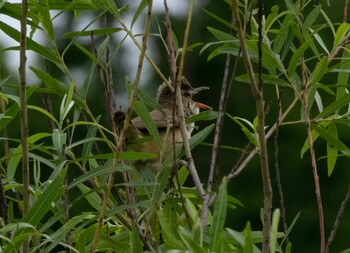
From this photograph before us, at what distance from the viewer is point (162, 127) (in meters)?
5.59

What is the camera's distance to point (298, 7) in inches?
153

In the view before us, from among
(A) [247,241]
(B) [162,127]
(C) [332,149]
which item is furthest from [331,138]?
(B) [162,127]

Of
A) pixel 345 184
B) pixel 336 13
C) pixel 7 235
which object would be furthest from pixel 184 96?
pixel 345 184

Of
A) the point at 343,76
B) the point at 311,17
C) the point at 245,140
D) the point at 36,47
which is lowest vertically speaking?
the point at 245,140

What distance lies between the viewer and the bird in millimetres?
4015

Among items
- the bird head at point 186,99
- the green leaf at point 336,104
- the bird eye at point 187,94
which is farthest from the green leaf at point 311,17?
the bird eye at point 187,94

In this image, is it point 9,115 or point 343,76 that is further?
point 343,76

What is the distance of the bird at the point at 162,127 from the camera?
4.01 metres

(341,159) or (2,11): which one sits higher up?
(2,11)

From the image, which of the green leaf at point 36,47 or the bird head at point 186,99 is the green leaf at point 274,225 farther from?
the bird head at point 186,99

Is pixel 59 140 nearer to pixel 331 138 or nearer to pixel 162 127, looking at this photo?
pixel 331 138

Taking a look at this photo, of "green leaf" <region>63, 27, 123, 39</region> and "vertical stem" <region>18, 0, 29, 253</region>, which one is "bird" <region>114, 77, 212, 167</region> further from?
"vertical stem" <region>18, 0, 29, 253</region>

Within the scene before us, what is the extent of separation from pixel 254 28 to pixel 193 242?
1643 millimetres

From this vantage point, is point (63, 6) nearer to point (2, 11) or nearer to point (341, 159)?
point (2, 11)
